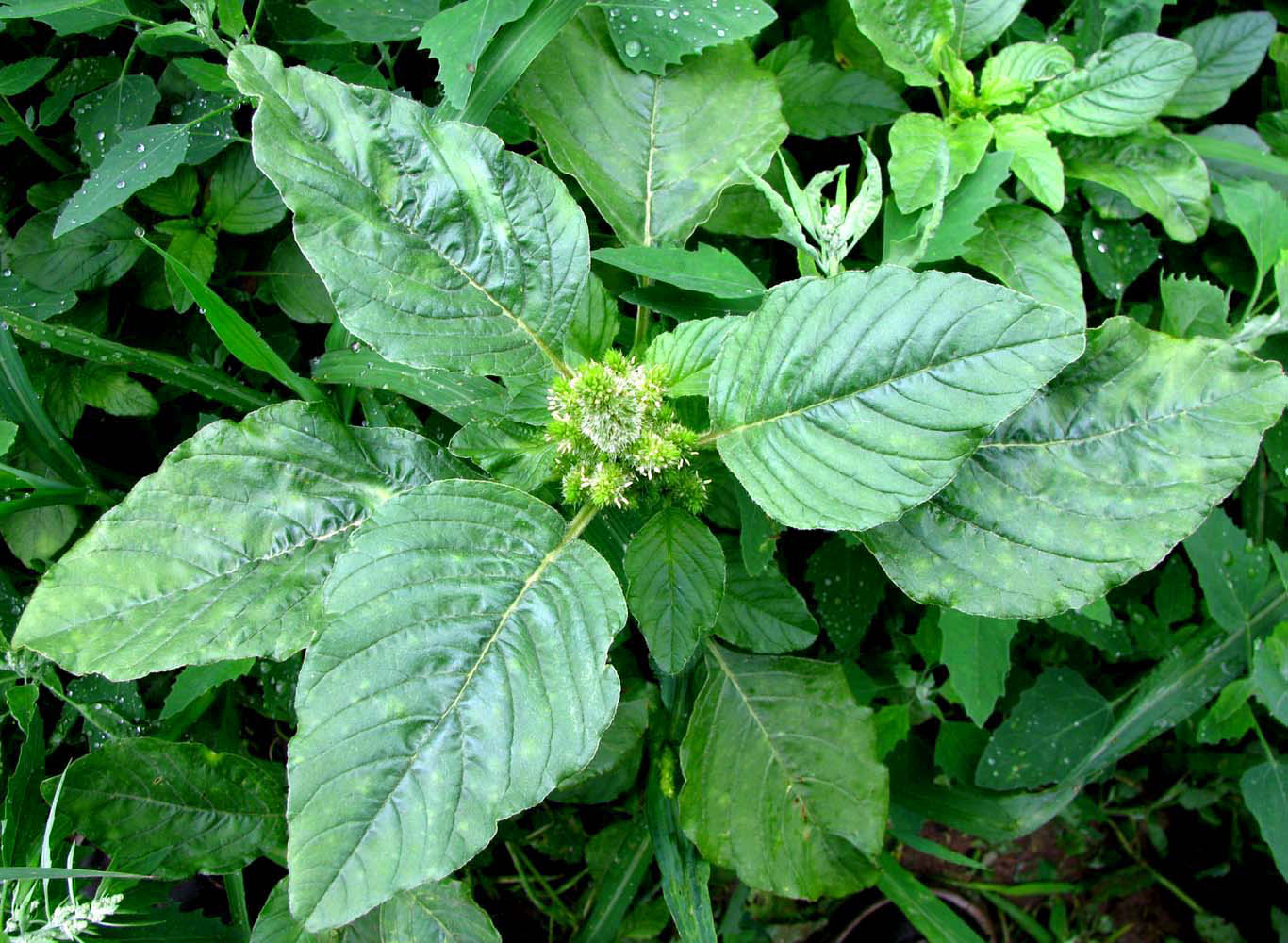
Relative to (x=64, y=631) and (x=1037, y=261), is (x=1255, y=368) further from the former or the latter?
(x=64, y=631)

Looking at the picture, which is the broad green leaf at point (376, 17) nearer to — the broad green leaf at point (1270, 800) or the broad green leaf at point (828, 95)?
the broad green leaf at point (828, 95)

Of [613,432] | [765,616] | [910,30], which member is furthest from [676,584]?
[910,30]

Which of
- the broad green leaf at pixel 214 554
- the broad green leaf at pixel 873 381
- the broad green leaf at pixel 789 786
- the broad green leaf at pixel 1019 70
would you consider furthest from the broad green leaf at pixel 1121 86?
the broad green leaf at pixel 214 554

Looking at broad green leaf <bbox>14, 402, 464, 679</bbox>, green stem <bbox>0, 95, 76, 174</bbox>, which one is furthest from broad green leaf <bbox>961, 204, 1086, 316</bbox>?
Answer: green stem <bbox>0, 95, 76, 174</bbox>

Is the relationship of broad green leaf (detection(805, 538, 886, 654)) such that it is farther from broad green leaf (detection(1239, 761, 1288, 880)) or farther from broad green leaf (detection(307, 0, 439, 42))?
broad green leaf (detection(307, 0, 439, 42))

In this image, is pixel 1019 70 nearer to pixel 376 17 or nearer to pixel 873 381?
pixel 873 381

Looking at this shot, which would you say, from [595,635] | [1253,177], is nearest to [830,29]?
[1253,177]
